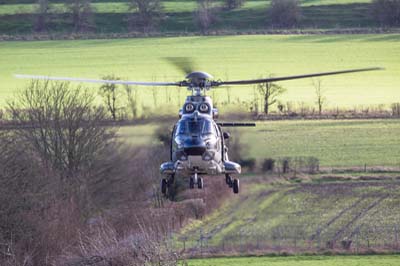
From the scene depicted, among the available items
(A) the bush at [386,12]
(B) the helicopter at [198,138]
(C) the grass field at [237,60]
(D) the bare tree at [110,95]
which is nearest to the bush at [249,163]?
(B) the helicopter at [198,138]

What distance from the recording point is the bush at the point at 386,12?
12512cm

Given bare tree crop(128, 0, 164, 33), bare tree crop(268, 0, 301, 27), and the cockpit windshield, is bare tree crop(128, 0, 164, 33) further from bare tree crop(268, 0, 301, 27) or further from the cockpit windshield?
the cockpit windshield

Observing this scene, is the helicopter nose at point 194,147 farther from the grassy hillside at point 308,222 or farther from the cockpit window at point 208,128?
the grassy hillside at point 308,222

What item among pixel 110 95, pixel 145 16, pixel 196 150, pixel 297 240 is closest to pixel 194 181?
pixel 196 150

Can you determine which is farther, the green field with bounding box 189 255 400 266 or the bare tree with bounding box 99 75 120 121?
the bare tree with bounding box 99 75 120 121

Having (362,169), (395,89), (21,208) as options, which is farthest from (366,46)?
(21,208)

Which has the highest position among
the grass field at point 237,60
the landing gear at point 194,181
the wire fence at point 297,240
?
the grass field at point 237,60

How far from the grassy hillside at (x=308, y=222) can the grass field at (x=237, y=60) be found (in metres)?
25.2

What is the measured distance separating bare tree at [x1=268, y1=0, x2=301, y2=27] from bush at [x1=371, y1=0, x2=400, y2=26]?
881 cm

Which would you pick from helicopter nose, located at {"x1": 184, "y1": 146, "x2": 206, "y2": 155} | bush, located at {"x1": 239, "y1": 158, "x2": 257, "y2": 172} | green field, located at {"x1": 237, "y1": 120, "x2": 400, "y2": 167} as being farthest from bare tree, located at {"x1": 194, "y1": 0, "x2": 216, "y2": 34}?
helicopter nose, located at {"x1": 184, "y1": 146, "x2": 206, "y2": 155}

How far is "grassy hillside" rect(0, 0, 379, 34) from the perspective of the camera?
5005 inches

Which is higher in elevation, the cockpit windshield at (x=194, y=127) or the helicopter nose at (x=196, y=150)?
the cockpit windshield at (x=194, y=127)

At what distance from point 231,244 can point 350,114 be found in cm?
2622

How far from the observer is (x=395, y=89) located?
306ft
